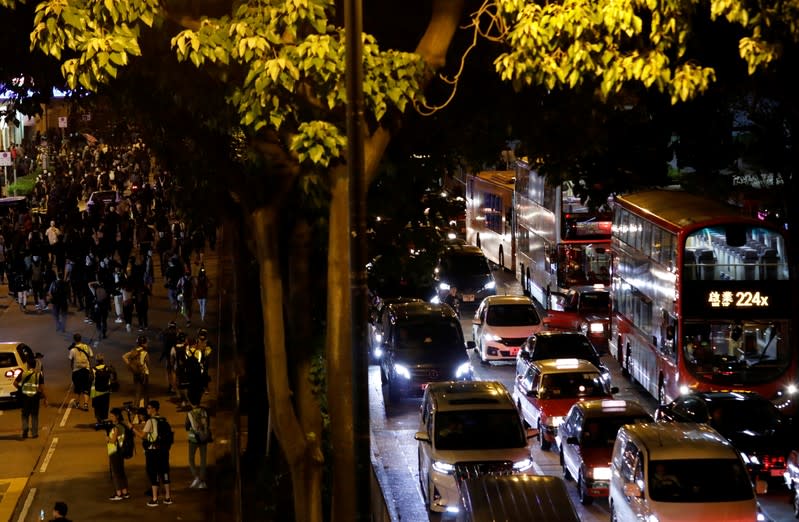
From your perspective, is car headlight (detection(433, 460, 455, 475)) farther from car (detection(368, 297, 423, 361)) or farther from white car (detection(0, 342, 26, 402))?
car (detection(368, 297, 423, 361))

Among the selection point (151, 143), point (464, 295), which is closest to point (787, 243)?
point (151, 143)

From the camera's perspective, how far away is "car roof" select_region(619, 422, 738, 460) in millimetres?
16047

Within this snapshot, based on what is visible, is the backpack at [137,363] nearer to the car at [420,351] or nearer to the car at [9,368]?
the car at [9,368]

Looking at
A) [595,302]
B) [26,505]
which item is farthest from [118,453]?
[595,302]

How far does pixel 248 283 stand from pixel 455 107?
8710 mm

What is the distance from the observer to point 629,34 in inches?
440

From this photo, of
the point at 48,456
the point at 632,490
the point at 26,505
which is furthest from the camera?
the point at 48,456

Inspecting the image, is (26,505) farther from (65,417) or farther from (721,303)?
(721,303)

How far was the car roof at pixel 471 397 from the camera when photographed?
63.7 feet

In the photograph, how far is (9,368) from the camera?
88.9 ft

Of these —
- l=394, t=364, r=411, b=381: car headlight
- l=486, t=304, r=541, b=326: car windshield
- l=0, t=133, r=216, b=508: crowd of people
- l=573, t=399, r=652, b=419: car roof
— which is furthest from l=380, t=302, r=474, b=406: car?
l=573, t=399, r=652, b=419: car roof

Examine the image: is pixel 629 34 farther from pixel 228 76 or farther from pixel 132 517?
pixel 132 517

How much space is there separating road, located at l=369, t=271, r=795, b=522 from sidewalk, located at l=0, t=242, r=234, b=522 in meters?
2.69

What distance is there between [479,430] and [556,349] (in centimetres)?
822
